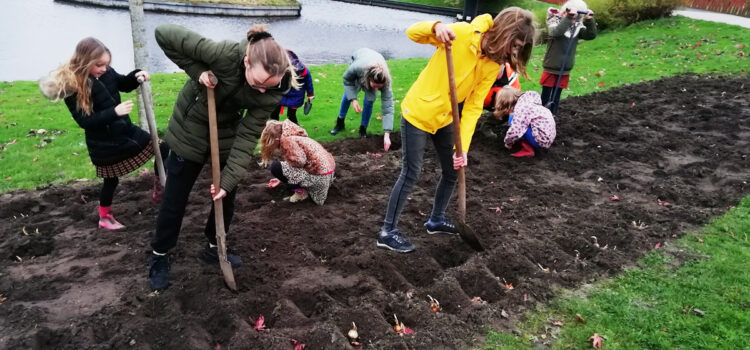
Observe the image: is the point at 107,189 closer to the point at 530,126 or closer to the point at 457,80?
the point at 457,80

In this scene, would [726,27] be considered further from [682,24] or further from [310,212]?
[310,212]

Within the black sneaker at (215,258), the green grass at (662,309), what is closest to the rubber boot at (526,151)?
the green grass at (662,309)

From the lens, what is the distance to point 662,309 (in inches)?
147

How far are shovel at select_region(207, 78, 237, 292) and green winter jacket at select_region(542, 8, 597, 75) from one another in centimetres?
589

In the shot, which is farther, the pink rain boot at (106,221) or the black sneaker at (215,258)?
the pink rain boot at (106,221)

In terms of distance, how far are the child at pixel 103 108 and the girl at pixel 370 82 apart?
9.50 feet

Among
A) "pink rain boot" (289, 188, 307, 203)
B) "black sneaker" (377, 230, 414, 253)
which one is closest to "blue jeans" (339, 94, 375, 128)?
"pink rain boot" (289, 188, 307, 203)

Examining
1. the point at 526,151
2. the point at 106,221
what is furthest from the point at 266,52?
the point at 526,151

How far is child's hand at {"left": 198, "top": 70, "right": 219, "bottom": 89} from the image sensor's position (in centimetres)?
314

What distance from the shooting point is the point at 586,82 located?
1147 cm

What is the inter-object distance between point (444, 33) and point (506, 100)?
410cm

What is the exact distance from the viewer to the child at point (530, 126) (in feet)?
22.1

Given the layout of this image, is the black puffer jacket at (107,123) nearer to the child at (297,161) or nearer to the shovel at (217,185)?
the child at (297,161)

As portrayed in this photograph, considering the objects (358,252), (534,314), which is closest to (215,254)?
(358,252)
